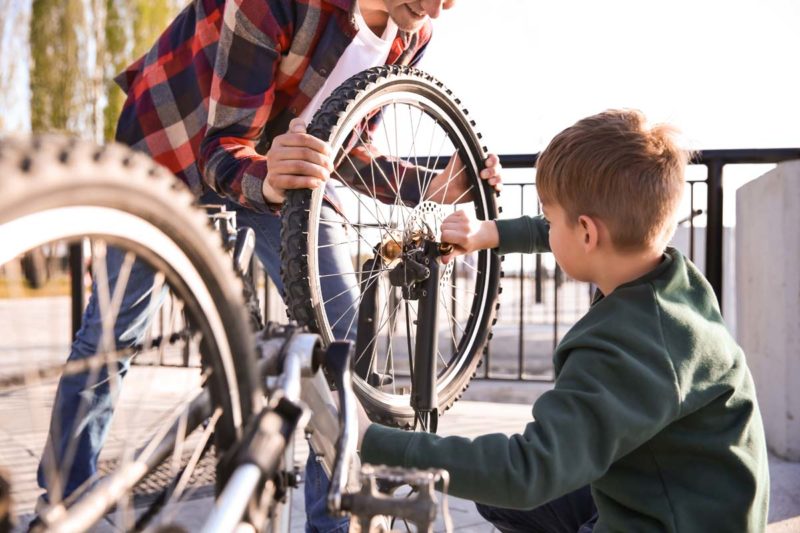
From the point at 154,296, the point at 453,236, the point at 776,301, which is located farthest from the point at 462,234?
the point at 776,301

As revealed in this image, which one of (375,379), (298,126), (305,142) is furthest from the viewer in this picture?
(375,379)

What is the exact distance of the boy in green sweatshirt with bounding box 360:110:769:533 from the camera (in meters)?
1.11

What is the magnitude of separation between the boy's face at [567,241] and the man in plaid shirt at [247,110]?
43cm

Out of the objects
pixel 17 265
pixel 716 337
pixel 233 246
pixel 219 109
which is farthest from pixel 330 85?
pixel 17 265

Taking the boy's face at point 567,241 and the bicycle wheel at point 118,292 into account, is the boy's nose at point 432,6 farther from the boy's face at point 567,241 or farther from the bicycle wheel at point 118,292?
the bicycle wheel at point 118,292

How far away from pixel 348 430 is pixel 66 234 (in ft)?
1.38

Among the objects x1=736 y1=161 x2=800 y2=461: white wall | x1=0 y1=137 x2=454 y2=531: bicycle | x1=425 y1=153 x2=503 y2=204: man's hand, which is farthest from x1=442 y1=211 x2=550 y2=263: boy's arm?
x1=736 y1=161 x2=800 y2=461: white wall

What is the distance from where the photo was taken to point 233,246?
158cm

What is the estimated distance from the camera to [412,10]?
72.4 inches

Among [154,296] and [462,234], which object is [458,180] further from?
[154,296]

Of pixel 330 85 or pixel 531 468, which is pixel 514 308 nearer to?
pixel 330 85

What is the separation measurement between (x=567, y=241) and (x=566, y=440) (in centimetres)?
39

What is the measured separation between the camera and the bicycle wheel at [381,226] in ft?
4.88

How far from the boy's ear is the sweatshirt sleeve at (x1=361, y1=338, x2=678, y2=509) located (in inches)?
9.2
